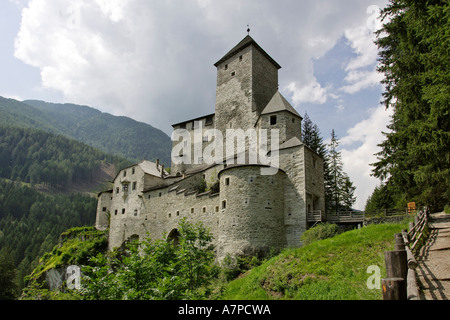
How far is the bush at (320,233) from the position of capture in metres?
22.7

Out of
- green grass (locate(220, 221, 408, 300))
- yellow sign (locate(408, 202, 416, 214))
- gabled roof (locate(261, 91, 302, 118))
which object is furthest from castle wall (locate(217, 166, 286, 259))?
yellow sign (locate(408, 202, 416, 214))

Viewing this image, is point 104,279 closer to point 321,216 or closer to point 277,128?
point 321,216

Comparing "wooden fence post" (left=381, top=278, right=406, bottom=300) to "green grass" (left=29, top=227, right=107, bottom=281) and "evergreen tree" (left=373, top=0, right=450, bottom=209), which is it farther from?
"green grass" (left=29, top=227, right=107, bottom=281)

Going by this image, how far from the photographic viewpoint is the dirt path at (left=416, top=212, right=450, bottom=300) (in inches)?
299

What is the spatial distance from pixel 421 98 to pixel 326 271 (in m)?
9.33

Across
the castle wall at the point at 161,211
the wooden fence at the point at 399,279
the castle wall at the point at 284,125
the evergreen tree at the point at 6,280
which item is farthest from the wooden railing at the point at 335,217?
the evergreen tree at the point at 6,280

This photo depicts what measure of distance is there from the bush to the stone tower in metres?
15.7

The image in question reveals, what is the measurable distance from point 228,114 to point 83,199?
111265 millimetres

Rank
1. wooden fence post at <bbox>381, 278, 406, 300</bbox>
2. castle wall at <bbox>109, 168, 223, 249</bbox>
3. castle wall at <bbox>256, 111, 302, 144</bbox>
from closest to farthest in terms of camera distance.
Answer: wooden fence post at <bbox>381, 278, 406, 300</bbox>
castle wall at <bbox>256, 111, 302, 144</bbox>
castle wall at <bbox>109, 168, 223, 249</bbox>

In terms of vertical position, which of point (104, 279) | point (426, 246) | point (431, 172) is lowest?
point (104, 279)

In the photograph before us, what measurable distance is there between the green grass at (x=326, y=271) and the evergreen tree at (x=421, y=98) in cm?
428

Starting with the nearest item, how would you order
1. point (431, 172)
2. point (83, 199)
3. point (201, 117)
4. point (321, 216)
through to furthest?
point (431, 172) < point (321, 216) < point (201, 117) < point (83, 199)
